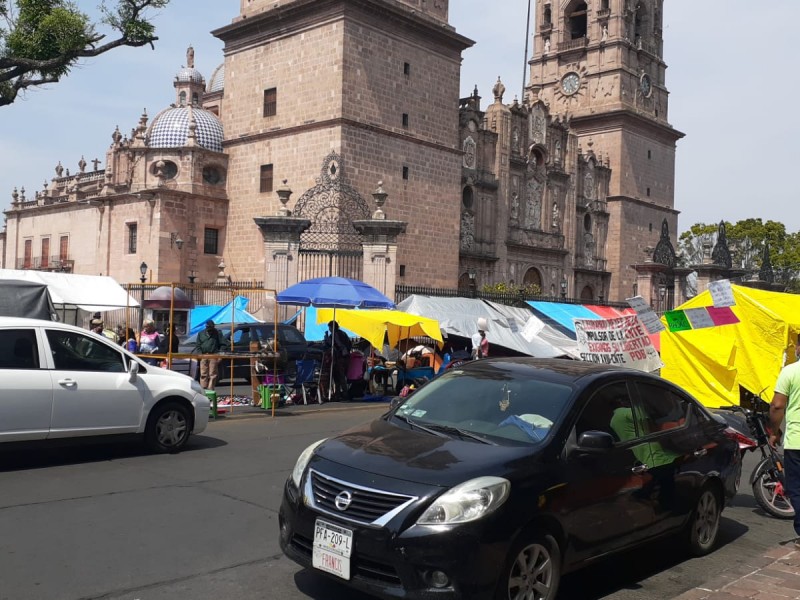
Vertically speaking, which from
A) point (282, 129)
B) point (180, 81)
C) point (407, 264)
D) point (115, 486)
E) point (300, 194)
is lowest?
point (115, 486)

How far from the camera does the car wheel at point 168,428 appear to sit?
984 cm

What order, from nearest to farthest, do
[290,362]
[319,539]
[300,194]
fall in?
[319,539]
[290,362]
[300,194]

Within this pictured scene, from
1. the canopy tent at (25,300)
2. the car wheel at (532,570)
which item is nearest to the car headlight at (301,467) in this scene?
the car wheel at (532,570)

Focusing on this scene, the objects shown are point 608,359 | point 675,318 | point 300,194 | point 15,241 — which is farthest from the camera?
point 15,241

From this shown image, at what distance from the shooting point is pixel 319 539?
486 centimetres

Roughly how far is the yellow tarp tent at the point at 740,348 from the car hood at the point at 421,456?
737 cm

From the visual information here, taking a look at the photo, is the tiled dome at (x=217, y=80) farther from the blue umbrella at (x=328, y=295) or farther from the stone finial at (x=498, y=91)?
the blue umbrella at (x=328, y=295)

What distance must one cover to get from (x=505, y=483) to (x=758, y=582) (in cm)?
216

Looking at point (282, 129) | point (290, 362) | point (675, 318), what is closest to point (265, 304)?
point (290, 362)

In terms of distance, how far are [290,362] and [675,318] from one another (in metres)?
10.0

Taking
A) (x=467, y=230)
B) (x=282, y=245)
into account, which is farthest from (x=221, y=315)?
(x=467, y=230)

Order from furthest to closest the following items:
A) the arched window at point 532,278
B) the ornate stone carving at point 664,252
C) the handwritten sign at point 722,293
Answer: the arched window at point 532,278 → the ornate stone carving at point 664,252 → the handwritten sign at point 722,293

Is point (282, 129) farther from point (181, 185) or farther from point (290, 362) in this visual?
point (290, 362)

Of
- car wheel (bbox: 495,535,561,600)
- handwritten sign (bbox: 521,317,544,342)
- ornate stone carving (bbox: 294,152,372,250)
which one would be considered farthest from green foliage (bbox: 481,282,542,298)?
car wheel (bbox: 495,535,561,600)
